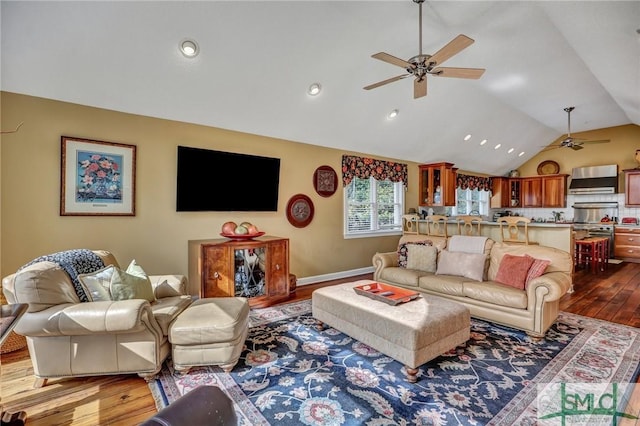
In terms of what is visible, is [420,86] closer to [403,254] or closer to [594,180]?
[403,254]

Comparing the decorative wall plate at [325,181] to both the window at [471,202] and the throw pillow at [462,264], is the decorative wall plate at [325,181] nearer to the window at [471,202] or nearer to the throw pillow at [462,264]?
the throw pillow at [462,264]

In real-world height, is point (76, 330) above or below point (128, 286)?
below

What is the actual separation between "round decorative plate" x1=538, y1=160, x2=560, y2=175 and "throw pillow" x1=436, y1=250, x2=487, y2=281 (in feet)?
23.4

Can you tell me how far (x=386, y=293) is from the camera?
2.93m

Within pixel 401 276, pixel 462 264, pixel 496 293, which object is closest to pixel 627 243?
pixel 462 264

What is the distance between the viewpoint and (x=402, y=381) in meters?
2.26

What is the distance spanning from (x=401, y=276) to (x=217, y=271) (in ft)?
7.79

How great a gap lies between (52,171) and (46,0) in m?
1.57

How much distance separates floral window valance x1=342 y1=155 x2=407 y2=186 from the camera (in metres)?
5.61

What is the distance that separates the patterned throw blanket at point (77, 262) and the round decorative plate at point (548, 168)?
10.7 meters

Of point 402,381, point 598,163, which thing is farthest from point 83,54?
point 598,163

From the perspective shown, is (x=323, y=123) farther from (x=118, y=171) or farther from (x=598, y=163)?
(x=598, y=163)

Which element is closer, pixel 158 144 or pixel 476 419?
pixel 476 419
